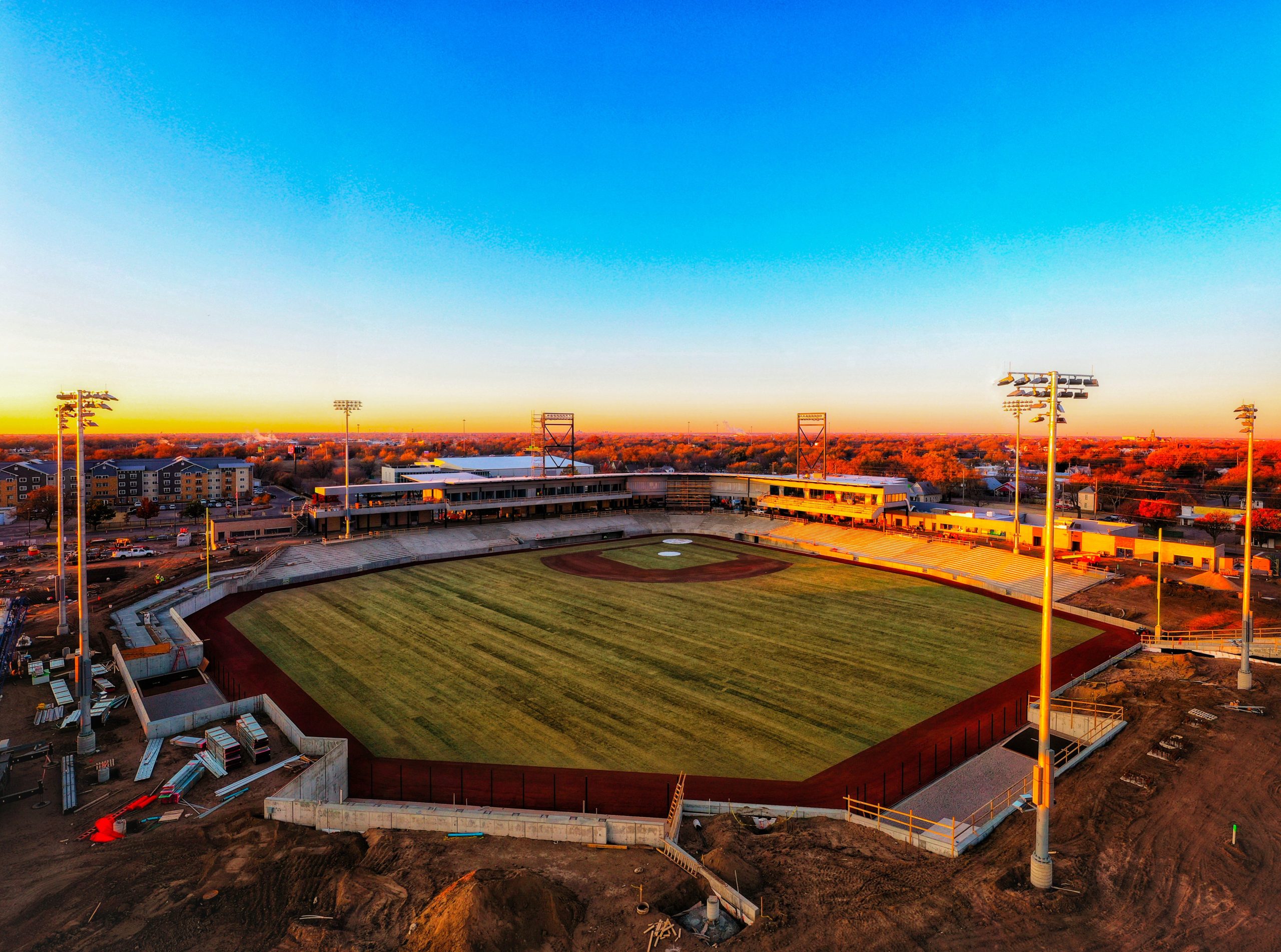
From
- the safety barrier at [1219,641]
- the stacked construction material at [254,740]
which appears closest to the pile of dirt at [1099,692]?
the safety barrier at [1219,641]

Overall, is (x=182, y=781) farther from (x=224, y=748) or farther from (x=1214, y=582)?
(x=1214, y=582)

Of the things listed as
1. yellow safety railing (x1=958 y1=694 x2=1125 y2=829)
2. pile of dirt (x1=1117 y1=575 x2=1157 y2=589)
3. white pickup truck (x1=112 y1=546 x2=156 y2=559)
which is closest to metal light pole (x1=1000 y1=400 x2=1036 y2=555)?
pile of dirt (x1=1117 y1=575 x2=1157 y2=589)

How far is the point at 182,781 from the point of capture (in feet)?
62.4

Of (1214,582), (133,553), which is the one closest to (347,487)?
(133,553)

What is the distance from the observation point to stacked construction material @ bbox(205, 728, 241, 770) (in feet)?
65.5

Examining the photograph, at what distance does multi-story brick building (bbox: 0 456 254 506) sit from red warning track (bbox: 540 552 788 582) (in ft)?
230

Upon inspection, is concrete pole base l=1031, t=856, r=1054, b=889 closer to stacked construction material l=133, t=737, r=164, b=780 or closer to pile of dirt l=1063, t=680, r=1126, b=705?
pile of dirt l=1063, t=680, r=1126, b=705

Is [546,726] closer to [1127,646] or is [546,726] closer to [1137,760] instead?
[1137,760]

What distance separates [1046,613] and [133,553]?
7074 centimetres

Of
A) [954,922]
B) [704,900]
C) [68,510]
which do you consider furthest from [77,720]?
[68,510]

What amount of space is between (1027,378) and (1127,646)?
2831 cm

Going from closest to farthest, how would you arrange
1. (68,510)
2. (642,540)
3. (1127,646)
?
(1127,646) → (642,540) → (68,510)

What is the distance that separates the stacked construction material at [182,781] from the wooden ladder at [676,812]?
47.9 feet

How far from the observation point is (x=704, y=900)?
44.3 ft
